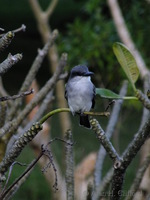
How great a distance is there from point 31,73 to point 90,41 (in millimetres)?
2577

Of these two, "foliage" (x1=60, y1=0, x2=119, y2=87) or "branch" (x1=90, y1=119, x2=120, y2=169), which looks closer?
"branch" (x1=90, y1=119, x2=120, y2=169)

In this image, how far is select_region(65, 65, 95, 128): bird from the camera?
1845 millimetres

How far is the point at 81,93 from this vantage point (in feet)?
6.29

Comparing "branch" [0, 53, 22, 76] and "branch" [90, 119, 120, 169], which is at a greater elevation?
"branch" [0, 53, 22, 76]

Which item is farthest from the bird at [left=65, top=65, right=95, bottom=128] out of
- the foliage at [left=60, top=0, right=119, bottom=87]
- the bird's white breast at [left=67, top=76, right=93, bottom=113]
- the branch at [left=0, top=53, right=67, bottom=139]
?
the foliage at [left=60, top=0, right=119, bottom=87]

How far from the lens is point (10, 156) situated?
→ 2.83 ft

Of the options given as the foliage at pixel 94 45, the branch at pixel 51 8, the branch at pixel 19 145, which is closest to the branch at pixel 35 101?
the branch at pixel 19 145

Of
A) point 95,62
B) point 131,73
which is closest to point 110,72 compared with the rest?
point 95,62

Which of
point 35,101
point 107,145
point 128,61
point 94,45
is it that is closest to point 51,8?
point 94,45

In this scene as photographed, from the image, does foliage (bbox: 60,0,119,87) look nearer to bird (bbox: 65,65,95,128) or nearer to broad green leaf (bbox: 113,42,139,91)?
bird (bbox: 65,65,95,128)

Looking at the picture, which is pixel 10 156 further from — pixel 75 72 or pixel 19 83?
pixel 19 83

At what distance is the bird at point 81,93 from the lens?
185 cm

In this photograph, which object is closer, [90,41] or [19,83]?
[90,41]

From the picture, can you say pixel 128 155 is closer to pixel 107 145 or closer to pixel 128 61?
pixel 107 145
